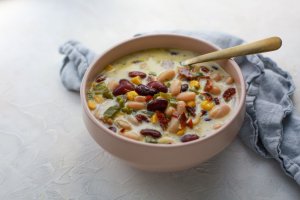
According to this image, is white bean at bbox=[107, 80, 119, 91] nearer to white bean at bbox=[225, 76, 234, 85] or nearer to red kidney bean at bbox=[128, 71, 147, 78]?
red kidney bean at bbox=[128, 71, 147, 78]

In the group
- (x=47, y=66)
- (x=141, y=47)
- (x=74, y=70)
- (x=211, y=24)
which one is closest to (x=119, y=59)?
(x=141, y=47)

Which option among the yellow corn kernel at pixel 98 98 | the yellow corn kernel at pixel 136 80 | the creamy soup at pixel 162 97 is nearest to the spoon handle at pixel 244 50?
the creamy soup at pixel 162 97

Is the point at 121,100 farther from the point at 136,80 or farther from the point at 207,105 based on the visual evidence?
the point at 207,105

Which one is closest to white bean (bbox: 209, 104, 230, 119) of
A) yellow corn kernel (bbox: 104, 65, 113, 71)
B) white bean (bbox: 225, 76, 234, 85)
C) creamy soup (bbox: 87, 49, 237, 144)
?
creamy soup (bbox: 87, 49, 237, 144)

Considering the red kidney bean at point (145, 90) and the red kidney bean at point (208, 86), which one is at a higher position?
the red kidney bean at point (208, 86)

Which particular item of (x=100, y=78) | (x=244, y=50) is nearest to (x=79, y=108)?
(x=100, y=78)

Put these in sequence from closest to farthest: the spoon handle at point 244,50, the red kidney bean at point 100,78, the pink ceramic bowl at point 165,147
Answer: the pink ceramic bowl at point 165,147
the spoon handle at point 244,50
the red kidney bean at point 100,78

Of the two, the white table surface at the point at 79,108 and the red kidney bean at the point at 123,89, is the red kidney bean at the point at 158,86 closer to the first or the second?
the red kidney bean at the point at 123,89
